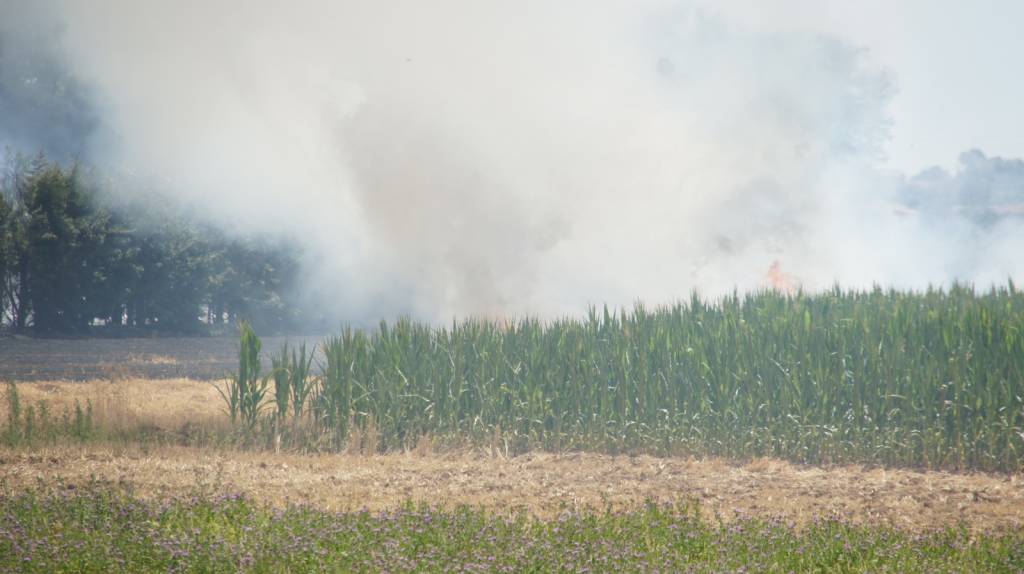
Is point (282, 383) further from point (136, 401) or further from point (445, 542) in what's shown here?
point (445, 542)

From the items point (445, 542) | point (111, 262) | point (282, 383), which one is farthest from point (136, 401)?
point (111, 262)

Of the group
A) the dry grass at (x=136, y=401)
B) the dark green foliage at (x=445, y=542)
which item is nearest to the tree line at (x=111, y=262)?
the dry grass at (x=136, y=401)

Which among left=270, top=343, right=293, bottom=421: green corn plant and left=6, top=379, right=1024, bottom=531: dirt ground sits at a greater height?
left=270, top=343, right=293, bottom=421: green corn plant

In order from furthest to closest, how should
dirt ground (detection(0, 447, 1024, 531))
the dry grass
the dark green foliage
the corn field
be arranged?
1. the dry grass
2. the corn field
3. dirt ground (detection(0, 447, 1024, 531))
4. the dark green foliage

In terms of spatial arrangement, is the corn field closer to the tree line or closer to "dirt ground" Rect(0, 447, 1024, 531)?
"dirt ground" Rect(0, 447, 1024, 531)

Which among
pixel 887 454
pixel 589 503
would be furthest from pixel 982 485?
pixel 589 503

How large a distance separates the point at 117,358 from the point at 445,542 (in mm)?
27682

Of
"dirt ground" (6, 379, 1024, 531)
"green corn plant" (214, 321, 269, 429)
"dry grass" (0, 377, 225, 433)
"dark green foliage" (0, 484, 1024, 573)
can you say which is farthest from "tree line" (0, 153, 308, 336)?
"dark green foliage" (0, 484, 1024, 573)

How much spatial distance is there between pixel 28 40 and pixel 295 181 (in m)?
27.2

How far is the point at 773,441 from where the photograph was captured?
54.0 feet

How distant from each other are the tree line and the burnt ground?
8.17ft

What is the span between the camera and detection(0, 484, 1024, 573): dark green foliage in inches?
357

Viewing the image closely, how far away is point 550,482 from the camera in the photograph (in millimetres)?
14195

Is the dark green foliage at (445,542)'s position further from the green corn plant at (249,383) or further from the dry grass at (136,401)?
the dry grass at (136,401)
